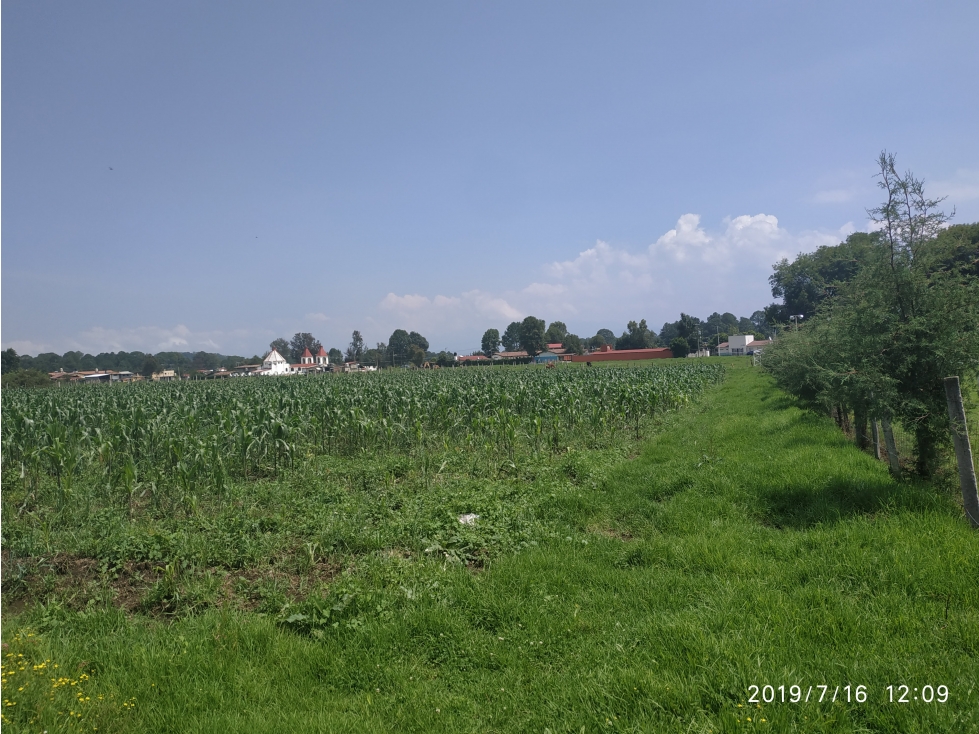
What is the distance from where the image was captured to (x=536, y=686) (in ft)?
11.8

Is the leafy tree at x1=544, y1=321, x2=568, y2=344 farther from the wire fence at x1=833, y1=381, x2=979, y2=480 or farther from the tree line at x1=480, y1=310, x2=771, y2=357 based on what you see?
the wire fence at x1=833, y1=381, x2=979, y2=480

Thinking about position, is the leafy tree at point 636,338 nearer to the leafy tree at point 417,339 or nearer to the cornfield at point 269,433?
the leafy tree at point 417,339

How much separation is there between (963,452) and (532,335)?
416ft

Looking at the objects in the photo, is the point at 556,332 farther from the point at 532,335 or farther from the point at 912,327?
the point at 912,327

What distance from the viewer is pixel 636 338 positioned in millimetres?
128000

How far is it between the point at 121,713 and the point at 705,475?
26.4 feet

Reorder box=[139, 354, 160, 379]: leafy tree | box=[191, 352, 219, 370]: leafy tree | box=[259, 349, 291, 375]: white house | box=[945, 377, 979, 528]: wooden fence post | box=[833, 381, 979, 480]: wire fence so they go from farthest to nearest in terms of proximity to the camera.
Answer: box=[191, 352, 219, 370]: leafy tree, box=[139, 354, 160, 379]: leafy tree, box=[259, 349, 291, 375]: white house, box=[833, 381, 979, 480]: wire fence, box=[945, 377, 979, 528]: wooden fence post

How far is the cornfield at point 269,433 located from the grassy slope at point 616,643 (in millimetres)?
5314

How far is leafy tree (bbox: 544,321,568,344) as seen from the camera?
162488mm

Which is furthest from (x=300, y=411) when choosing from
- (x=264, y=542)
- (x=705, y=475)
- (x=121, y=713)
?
(x=121, y=713)

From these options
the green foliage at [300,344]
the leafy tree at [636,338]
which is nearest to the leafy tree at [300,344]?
the green foliage at [300,344]
